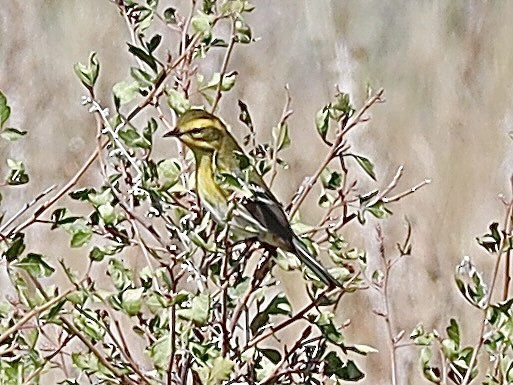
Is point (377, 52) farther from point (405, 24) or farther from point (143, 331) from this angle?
point (143, 331)

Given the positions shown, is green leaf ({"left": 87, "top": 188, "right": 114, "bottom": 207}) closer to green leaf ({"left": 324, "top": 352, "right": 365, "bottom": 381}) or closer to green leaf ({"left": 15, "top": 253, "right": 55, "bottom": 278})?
green leaf ({"left": 15, "top": 253, "right": 55, "bottom": 278})

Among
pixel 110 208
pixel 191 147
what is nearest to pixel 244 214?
pixel 191 147

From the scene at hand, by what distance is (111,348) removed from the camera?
690 mm

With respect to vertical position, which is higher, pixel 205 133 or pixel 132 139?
pixel 205 133

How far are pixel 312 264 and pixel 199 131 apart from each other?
0.15m

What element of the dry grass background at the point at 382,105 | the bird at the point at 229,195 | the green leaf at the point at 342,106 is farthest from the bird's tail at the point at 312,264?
the dry grass background at the point at 382,105

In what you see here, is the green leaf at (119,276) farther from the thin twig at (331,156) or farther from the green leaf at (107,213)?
the thin twig at (331,156)

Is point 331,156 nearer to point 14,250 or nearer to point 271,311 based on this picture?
point 271,311

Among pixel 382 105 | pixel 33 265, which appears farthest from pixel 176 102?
pixel 382 105

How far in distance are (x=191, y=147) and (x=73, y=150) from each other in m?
0.64

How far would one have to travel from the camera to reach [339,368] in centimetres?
63

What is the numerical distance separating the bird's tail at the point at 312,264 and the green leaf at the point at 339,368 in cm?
5

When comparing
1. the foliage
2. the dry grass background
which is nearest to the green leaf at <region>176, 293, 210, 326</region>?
the foliage

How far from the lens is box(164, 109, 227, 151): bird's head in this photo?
2.25 ft
